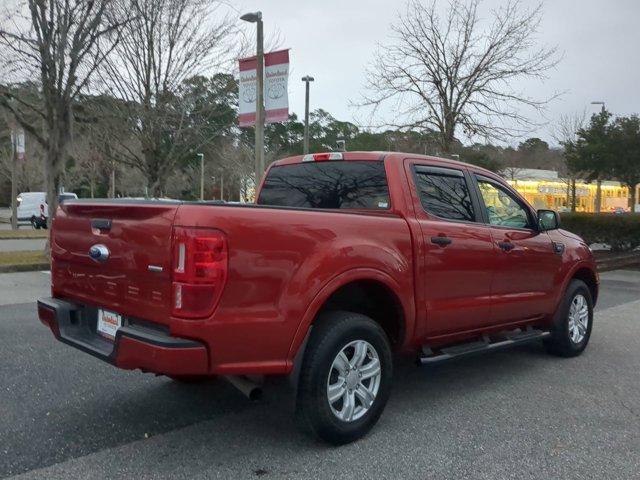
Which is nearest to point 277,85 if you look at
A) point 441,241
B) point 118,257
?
point 441,241

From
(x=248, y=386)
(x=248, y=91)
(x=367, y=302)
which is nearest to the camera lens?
(x=248, y=386)

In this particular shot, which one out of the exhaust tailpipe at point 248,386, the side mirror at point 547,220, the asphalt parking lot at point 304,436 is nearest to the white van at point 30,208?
the asphalt parking lot at point 304,436

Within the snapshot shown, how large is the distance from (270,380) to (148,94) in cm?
1266

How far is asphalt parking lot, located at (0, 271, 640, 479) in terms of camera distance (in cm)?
363

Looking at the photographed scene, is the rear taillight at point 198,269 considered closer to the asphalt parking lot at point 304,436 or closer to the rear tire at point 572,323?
the asphalt parking lot at point 304,436

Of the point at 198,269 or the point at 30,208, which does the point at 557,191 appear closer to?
the point at 30,208

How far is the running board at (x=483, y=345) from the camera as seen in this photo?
470cm

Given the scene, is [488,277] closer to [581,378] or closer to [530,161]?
[581,378]

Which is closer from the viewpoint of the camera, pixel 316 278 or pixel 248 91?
pixel 316 278

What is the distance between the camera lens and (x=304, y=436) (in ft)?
13.4

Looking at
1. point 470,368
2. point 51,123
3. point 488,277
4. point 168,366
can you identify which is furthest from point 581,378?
point 51,123

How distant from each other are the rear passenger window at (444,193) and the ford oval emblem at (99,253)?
228cm

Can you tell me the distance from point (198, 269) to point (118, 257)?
0.66m

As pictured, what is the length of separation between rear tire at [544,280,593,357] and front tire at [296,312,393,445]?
265 cm
